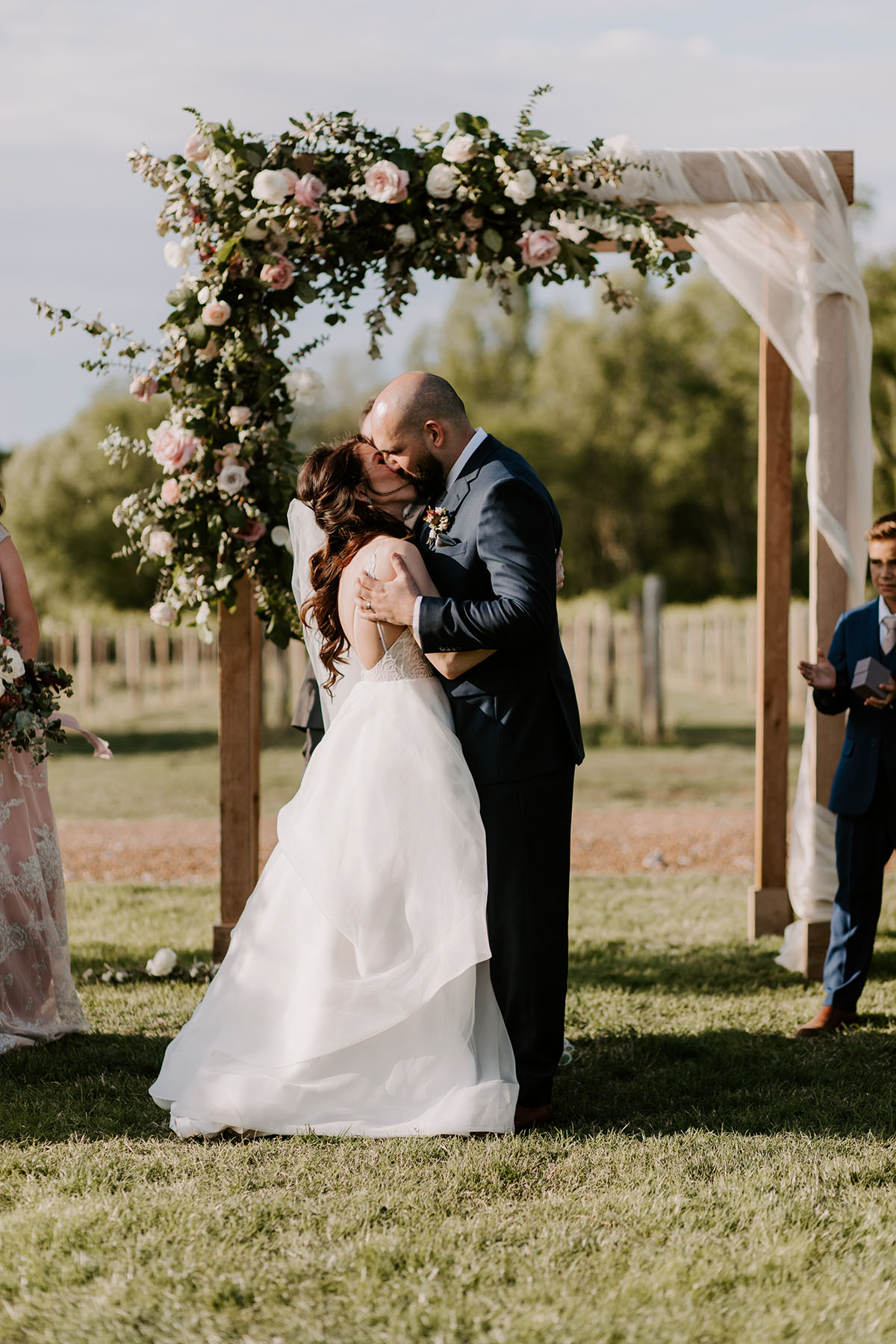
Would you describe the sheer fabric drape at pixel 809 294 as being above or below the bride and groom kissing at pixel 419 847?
above

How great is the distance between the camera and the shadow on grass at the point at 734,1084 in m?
3.64

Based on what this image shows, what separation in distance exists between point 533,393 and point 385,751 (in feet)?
125

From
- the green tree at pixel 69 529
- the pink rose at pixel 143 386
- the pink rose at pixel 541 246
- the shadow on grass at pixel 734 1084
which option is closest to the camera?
the shadow on grass at pixel 734 1084

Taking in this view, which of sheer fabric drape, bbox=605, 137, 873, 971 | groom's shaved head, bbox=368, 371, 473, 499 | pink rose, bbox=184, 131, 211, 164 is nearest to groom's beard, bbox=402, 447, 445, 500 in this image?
groom's shaved head, bbox=368, 371, 473, 499

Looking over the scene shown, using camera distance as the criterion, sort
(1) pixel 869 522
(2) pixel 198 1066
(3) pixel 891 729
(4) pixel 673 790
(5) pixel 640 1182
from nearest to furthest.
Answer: (5) pixel 640 1182, (2) pixel 198 1066, (3) pixel 891 729, (1) pixel 869 522, (4) pixel 673 790

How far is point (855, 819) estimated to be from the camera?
4.56 metres

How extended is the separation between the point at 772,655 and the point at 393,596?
3.19 metres

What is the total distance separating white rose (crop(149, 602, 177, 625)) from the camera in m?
5.27

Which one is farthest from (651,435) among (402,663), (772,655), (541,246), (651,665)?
(402,663)

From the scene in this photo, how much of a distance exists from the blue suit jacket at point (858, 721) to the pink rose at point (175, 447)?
269 centimetres

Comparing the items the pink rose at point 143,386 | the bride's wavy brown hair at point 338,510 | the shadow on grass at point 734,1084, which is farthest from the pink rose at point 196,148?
the shadow on grass at point 734,1084

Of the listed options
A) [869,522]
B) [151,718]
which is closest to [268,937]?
[869,522]

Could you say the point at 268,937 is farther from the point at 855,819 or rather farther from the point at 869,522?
the point at 869,522

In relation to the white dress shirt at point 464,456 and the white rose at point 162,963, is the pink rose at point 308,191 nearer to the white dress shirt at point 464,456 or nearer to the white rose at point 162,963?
the white dress shirt at point 464,456
